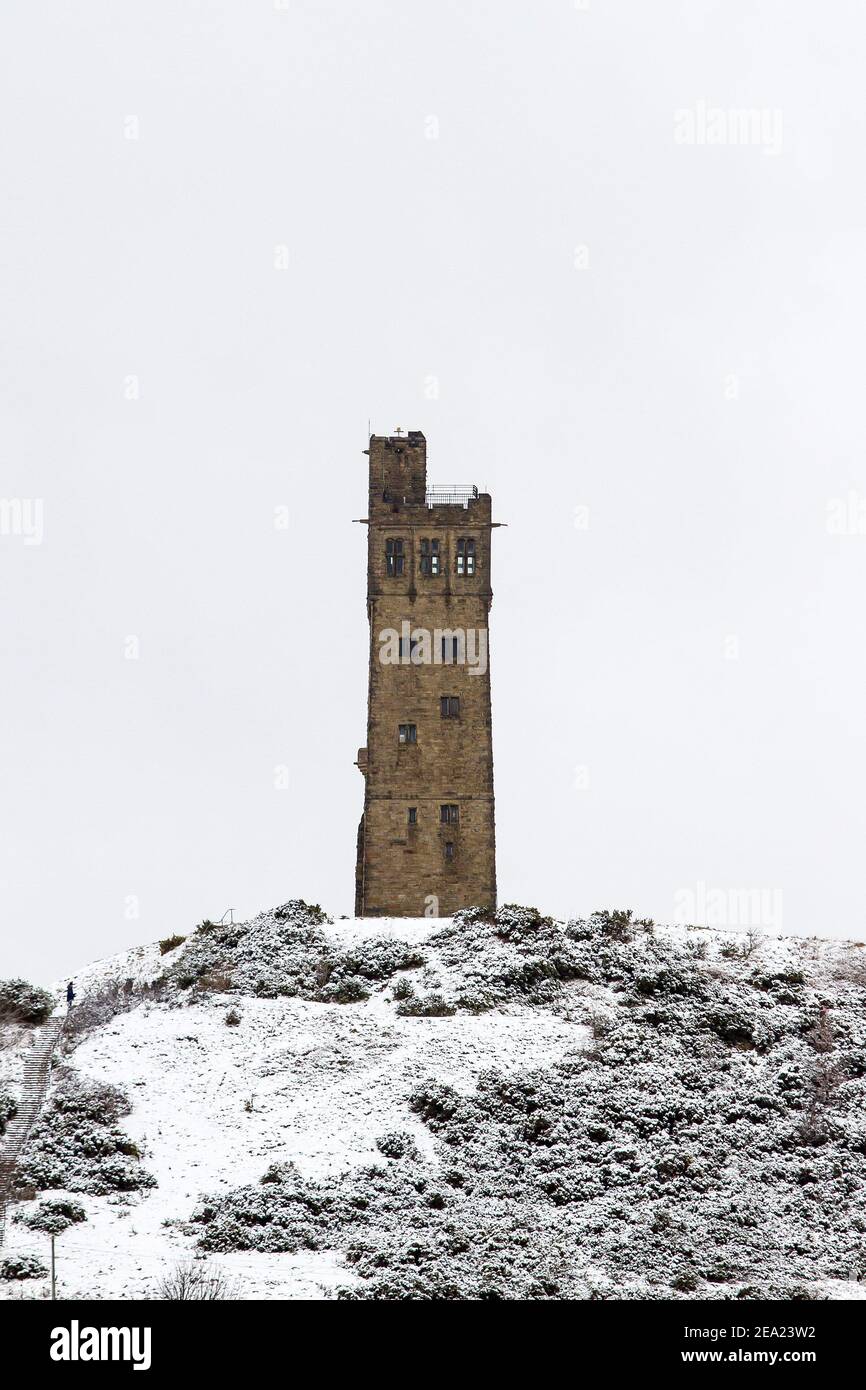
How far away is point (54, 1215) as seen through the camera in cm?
3641

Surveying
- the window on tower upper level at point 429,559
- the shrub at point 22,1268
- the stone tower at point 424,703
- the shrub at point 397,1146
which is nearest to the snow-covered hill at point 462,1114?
the shrub at point 397,1146

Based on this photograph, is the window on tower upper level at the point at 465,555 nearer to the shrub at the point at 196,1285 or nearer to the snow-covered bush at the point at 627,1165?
the snow-covered bush at the point at 627,1165

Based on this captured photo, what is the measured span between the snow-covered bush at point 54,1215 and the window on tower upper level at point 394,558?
32.1m

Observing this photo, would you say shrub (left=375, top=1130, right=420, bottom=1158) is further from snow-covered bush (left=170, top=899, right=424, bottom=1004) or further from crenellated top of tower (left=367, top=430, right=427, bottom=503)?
crenellated top of tower (left=367, top=430, right=427, bottom=503)

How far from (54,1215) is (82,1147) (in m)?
3.42

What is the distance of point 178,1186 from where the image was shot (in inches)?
1506

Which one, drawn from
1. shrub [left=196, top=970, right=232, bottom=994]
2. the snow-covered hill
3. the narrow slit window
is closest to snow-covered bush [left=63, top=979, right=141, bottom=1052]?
the snow-covered hill

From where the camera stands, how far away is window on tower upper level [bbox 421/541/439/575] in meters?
64.6

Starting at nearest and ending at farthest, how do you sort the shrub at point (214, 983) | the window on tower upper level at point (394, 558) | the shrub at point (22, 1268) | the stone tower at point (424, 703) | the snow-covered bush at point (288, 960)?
1. the shrub at point (22, 1268)
2. the snow-covered bush at point (288, 960)
3. the shrub at point (214, 983)
4. the stone tower at point (424, 703)
5. the window on tower upper level at point (394, 558)

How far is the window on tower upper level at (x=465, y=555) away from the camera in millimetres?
64750

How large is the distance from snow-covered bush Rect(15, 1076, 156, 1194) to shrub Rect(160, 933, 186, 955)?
31.4 feet

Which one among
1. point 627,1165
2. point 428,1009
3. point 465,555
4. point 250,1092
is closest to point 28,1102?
point 250,1092

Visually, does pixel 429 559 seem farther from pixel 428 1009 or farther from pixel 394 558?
pixel 428 1009
